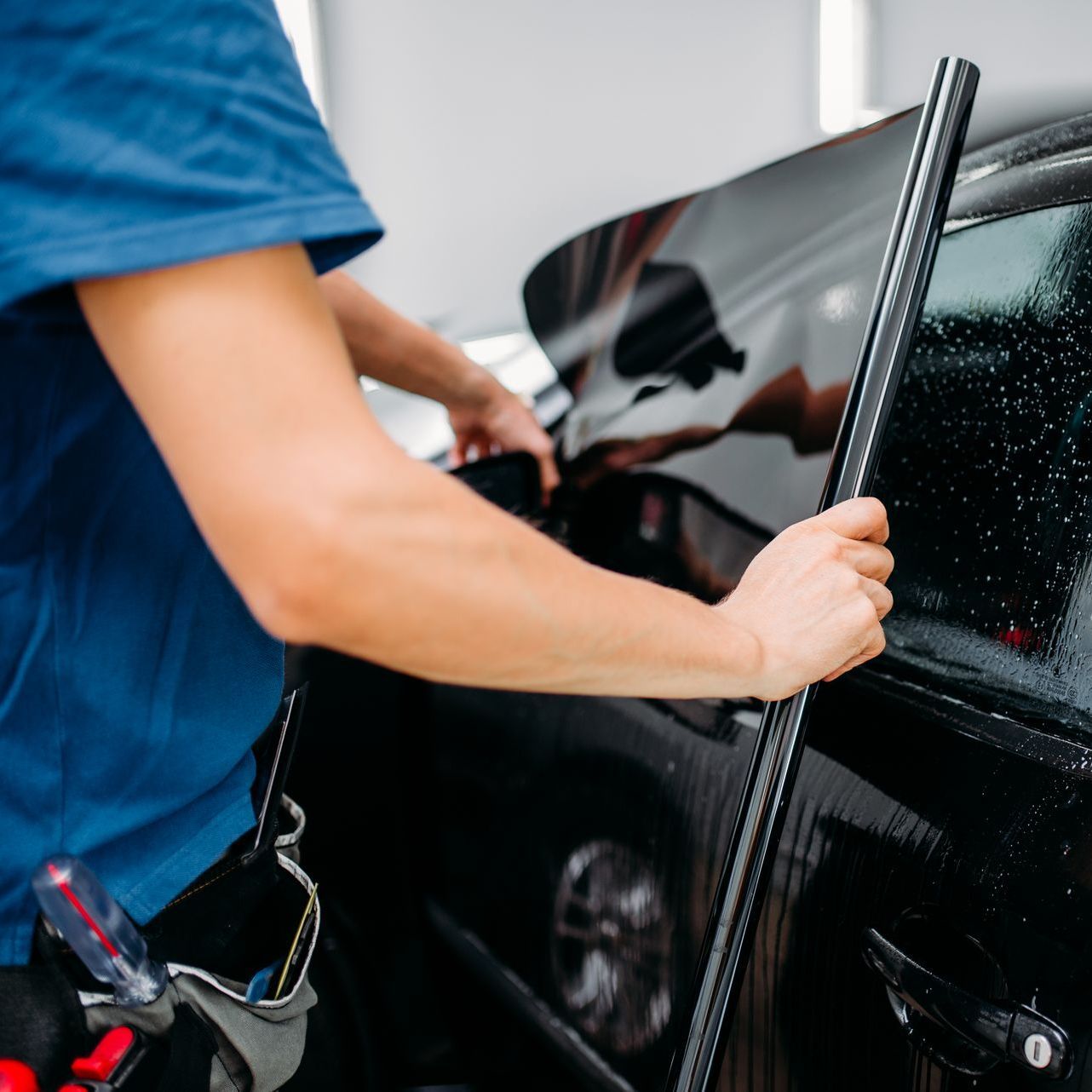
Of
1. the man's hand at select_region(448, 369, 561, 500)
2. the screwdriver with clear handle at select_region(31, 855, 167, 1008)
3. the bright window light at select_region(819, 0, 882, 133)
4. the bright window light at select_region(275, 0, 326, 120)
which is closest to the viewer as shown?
the screwdriver with clear handle at select_region(31, 855, 167, 1008)

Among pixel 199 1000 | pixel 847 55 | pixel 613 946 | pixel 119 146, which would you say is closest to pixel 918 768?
pixel 613 946

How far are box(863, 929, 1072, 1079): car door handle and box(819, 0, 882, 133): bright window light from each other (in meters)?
3.19

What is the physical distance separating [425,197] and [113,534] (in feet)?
9.78

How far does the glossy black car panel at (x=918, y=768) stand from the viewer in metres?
0.64

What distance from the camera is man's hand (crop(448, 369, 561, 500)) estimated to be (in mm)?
1220

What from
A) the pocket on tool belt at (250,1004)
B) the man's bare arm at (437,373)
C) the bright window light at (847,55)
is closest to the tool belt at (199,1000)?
the pocket on tool belt at (250,1004)

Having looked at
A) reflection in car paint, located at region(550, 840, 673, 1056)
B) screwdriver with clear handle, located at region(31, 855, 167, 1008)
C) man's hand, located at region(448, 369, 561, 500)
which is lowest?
reflection in car paint, located at region(550, 840, 673, 1056)

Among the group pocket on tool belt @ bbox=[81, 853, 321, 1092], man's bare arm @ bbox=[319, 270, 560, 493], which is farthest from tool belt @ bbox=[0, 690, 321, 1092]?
man's bare arm @ bbox=[319, 270, 560, 493]

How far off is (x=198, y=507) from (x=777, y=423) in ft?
2.38

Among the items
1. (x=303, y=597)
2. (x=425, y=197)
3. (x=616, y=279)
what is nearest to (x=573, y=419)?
(x=616, y=279)

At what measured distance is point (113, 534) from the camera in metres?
0.56

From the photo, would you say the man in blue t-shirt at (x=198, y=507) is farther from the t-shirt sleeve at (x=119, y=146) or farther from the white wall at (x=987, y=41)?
the white wall at (x=987, y=41)

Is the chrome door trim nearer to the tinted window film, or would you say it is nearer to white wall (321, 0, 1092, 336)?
the tinted window film

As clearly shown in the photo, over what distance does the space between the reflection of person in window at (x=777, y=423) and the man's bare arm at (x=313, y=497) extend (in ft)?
1.85
